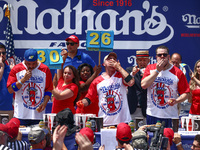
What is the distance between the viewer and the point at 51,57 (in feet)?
22.7

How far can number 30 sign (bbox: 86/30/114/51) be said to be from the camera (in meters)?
7.29

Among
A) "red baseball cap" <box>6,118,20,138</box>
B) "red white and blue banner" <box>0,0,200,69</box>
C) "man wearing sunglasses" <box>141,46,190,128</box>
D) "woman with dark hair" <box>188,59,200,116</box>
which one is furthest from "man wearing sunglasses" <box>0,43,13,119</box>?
"woman with dark hair" <box>188,59,200,116</box>

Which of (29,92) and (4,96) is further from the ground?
(29,92)

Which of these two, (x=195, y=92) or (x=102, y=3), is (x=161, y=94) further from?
(x=102, y=3)

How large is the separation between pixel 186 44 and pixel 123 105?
14.4 ft

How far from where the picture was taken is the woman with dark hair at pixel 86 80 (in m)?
6.78

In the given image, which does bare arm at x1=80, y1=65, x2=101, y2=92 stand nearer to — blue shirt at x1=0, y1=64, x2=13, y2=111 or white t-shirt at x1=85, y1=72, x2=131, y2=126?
white t-shirt at x1=85, y1=72, x2=131, y2=126

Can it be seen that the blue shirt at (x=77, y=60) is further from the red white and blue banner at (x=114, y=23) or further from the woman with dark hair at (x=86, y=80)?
the red white and blue banner at (x=114, y=23)

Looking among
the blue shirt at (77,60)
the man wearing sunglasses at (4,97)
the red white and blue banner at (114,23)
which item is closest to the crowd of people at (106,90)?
the blue shirt at (77,60)

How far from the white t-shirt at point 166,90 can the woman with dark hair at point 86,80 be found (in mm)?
990

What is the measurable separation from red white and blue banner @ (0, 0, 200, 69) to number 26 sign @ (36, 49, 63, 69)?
9.96 feet

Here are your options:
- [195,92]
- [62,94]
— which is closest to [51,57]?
[62,94]

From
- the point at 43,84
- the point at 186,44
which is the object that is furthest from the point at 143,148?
the point at 186,44

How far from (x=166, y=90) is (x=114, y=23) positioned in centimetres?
→ 398
